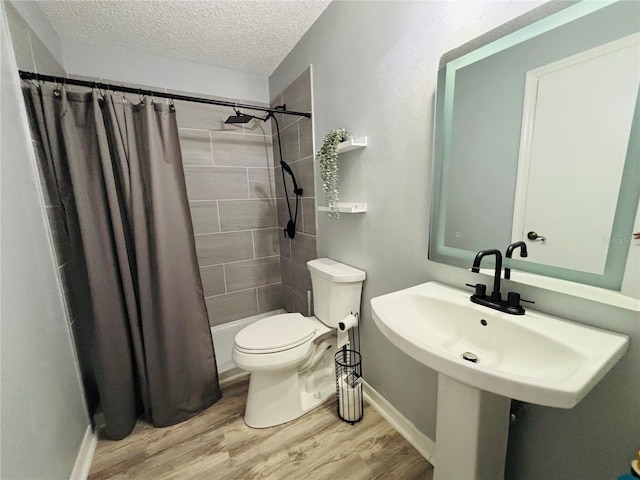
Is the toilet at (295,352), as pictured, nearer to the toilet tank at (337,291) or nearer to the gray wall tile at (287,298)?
the toilet tank at (337,291)

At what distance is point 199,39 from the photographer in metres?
1.68

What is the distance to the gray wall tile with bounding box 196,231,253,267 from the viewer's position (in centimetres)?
213

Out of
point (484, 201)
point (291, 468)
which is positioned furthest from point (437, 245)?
point (291, 468)

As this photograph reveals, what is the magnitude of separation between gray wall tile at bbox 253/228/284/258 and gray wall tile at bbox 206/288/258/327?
354 mm

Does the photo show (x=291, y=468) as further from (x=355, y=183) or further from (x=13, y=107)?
(x=13, y=107)

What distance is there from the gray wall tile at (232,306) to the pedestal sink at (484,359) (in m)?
1.65

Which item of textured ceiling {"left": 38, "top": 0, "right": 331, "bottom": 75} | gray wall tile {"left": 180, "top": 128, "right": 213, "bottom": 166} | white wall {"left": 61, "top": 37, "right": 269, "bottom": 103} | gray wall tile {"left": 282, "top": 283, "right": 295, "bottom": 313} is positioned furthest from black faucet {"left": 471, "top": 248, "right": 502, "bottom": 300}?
white wall {"left": 61, "top": 37, "right": 269, "bottom": 103}

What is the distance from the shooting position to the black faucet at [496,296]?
818 millimetres

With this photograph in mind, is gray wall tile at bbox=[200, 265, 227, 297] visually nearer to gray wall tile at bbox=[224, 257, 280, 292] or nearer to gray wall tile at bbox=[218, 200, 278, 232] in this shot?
gray wall tile at bbox=[224, 257, 280, 292]

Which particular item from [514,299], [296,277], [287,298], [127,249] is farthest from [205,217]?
[514,299]

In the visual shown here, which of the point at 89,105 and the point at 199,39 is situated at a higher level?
the point at 199,39

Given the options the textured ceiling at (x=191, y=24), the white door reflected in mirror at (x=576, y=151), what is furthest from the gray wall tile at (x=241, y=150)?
the white door reflected in mirror at (x=576, y=151)

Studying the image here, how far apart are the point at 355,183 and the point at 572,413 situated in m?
1.21

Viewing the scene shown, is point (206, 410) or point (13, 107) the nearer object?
point (13, 107)
